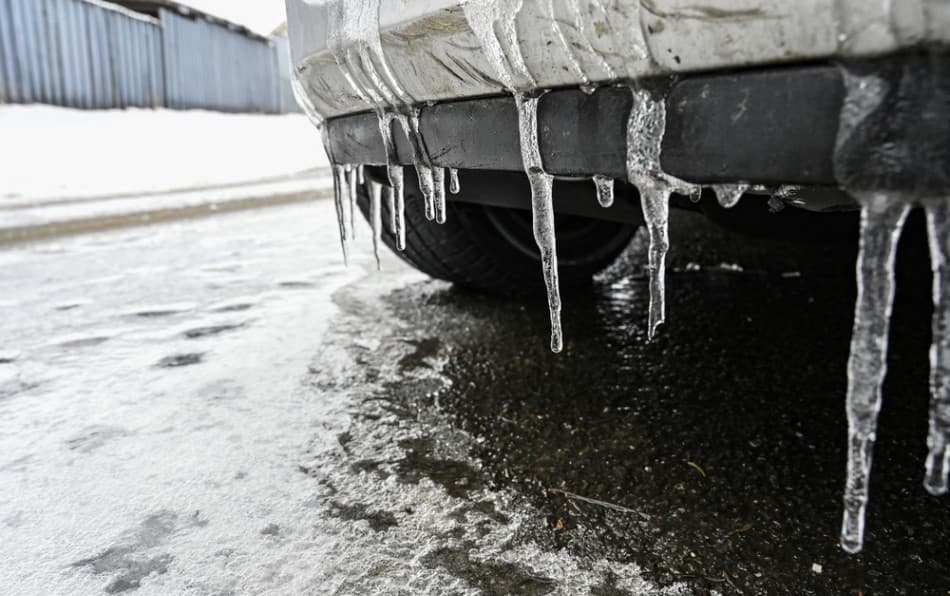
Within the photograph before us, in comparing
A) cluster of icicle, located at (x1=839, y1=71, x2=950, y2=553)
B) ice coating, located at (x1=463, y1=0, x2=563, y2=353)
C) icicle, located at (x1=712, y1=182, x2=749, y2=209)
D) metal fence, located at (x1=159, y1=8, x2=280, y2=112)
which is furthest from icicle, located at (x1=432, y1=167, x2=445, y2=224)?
metal fence, located at (x1=159, y1=8, x2=280, y2=112)

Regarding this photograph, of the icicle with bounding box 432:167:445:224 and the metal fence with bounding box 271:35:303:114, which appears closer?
the icicle with bounding box 432:167:445:224

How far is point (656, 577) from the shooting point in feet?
3.08

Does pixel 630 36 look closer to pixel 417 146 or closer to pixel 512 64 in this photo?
pixel 512 64

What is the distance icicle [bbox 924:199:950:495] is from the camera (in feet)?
1.87

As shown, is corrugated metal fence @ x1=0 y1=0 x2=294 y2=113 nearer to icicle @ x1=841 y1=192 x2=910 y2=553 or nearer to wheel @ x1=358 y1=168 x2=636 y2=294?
wheel @ x1=358 y1=168 x2=636 y2=294

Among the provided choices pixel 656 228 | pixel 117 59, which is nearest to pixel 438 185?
pixel 656 228

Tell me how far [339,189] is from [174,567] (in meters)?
0.99

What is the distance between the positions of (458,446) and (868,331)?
844 millimetres

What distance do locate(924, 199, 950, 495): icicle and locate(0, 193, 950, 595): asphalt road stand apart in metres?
0.36

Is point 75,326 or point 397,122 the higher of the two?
point 397,122

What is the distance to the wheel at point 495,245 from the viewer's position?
77.9 inches

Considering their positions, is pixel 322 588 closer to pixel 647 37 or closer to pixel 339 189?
pixel 647 37

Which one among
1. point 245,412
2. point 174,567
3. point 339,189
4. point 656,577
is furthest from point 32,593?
point 339,189

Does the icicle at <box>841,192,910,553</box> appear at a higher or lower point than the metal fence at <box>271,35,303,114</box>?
lower
